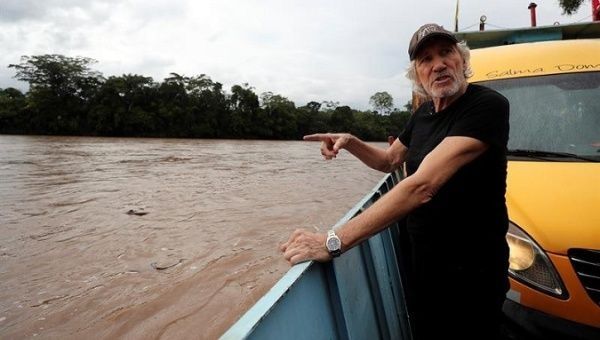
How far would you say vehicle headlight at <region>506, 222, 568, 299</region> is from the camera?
202 centimetres

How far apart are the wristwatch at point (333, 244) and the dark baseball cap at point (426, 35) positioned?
108cm

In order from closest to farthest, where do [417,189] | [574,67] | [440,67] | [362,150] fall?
[417,189] < [440,67] < [362,150] < [574,67]

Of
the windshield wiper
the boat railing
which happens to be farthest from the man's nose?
the windshield wiper

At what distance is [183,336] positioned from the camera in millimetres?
3654

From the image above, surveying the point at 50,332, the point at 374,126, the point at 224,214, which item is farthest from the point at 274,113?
the point at 50,332

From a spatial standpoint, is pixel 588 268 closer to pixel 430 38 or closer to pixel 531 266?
pixel 531 266

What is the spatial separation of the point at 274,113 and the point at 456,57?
7782cm

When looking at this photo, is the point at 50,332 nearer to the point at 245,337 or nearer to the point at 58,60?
the point at 245,337

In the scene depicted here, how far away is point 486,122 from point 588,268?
1.08 m

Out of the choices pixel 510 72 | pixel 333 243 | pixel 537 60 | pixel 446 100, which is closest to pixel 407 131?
pixel 446 100

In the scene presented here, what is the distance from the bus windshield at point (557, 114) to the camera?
279 centimetres

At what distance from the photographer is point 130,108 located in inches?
2466

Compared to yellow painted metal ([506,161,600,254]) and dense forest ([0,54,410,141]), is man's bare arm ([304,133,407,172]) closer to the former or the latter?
yellow painted metal ([506,161,600,254])

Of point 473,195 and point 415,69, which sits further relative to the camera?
point 415,69
